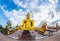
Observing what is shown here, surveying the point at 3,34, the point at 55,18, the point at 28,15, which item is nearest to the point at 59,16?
the point at 55,18

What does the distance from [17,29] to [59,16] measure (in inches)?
24.4

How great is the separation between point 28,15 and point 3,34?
1.44 ft

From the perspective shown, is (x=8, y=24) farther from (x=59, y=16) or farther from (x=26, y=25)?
(x=59, y=16)

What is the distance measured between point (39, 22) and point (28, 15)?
0.60ft

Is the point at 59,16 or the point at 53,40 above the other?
the point at 59,16

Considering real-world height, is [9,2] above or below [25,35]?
above

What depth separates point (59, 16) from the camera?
5.59 metres

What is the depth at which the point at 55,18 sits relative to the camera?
18.3 ft

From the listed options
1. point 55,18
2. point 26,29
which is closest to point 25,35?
point 26,29

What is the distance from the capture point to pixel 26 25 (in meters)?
5.56

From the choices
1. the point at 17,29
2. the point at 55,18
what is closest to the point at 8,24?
the point at 17,29

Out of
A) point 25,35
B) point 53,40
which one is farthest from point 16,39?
point 53,40

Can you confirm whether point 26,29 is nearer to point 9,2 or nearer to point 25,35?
point 25,35

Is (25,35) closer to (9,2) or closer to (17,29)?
(17,29)
